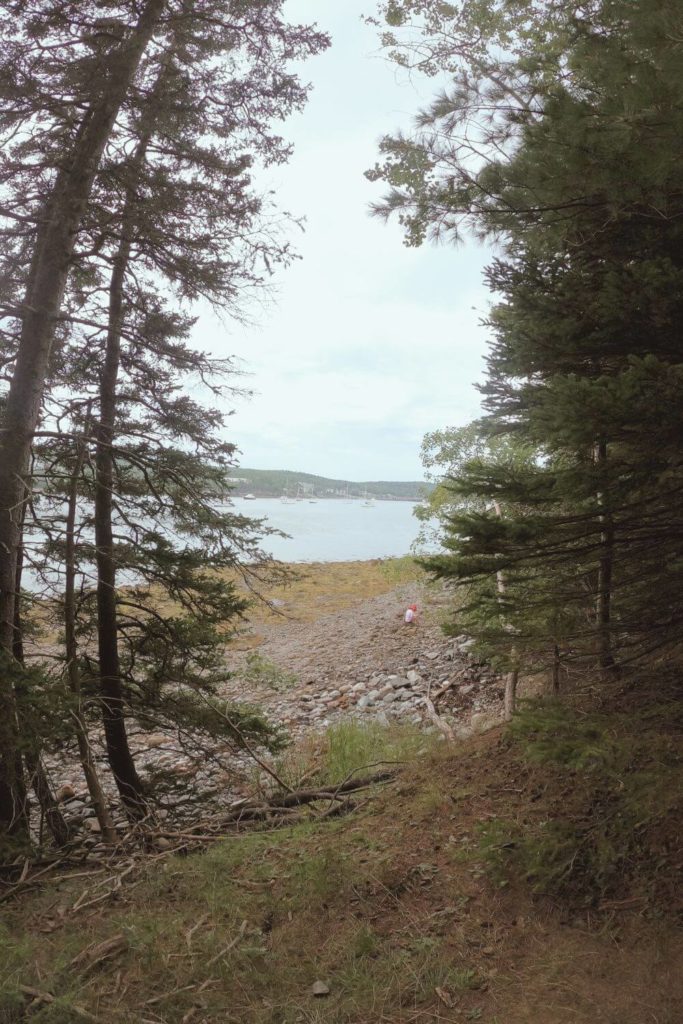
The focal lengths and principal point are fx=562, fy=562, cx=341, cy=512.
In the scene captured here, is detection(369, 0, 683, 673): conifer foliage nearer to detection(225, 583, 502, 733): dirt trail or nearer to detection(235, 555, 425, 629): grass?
detection(225, 583, 502, 733): dirt trail

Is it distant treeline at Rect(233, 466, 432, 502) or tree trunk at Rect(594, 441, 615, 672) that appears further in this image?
distant treeline at Rect(233, 466, 432, 502)

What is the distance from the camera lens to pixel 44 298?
4.52 metres

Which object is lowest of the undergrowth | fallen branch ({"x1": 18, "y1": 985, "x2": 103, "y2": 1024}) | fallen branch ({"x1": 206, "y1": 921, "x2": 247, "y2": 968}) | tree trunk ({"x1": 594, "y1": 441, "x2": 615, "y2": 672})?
fallen branch ({"x1": 206, "y1": 921, "x2": 247, "y2": 968})

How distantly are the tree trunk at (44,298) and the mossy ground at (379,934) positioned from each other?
65.9 inches

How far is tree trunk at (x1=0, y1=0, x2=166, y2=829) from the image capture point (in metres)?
4.23

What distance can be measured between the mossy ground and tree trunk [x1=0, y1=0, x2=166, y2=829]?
5.49 feet

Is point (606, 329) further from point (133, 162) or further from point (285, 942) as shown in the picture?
point (133, 162)

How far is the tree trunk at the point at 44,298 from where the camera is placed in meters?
4.23

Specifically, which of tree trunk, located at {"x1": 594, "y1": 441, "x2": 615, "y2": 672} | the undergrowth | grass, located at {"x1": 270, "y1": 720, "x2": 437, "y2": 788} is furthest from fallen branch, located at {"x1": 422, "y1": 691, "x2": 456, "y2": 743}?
the undergrowth

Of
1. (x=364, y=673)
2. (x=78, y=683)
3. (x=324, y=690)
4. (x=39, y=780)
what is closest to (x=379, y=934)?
(x=39, y=780)

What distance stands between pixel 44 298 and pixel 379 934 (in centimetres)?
493

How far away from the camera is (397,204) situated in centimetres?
372

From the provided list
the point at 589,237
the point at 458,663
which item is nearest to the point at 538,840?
the point at 589,237

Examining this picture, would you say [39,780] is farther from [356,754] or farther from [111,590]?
[356,754]
